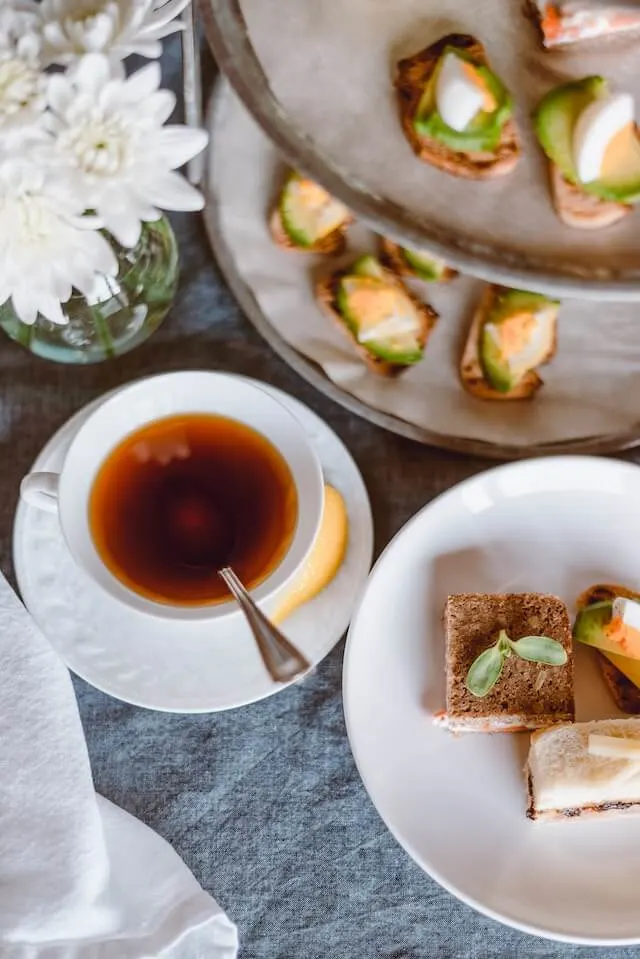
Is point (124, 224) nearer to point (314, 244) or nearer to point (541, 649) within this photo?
point (314, 244)

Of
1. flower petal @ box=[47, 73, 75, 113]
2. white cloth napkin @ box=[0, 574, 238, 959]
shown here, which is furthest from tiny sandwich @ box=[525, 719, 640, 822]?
flower petal @ box=[47, 73, 75, 113]

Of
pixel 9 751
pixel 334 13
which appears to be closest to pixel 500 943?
pixel 9 751

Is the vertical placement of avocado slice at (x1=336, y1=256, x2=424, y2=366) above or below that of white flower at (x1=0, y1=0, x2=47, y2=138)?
below

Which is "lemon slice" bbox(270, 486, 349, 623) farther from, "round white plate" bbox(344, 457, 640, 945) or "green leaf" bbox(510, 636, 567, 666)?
"green leaf" bbox(510, 636, 567, 666)

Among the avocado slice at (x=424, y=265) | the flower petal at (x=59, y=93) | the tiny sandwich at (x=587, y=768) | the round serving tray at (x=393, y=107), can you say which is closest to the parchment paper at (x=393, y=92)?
the round serving tray at (x=393, y=107)

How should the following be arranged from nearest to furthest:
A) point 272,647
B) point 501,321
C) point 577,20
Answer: point 577,20
point 272,647
point 501,321

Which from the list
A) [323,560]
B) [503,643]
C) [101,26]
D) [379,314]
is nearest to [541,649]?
[503,643]

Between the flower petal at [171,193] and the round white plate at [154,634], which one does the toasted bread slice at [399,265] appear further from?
the flower petal at [171,193]
